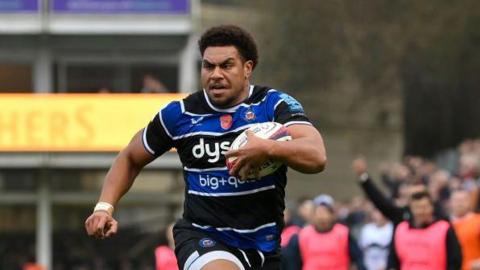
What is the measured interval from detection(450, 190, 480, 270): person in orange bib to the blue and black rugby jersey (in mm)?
6032

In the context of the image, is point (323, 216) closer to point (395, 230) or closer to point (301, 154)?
point (395, 230)

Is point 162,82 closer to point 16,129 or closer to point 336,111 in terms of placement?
point 16,129

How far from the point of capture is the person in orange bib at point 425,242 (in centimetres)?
1330

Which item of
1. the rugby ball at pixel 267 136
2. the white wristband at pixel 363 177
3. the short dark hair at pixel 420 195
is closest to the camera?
the rugby ball at pixel 267 136

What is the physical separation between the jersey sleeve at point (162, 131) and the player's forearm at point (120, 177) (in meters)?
0.15

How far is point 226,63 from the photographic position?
8.24 metres

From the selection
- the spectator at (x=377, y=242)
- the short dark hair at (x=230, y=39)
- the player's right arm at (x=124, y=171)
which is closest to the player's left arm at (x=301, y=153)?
the short dark hair at (x=230, y=39)

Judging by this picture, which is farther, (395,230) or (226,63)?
(395,230)

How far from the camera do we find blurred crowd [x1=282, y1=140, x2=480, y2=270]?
13422 mm

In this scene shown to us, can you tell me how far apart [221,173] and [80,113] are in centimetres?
1887

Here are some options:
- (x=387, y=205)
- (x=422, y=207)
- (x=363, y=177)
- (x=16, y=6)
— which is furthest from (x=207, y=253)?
(x=16, y=6)

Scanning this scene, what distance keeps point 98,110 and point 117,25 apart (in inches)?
68.4

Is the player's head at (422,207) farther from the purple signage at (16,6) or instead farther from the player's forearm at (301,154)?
the purple signage at (16,6)

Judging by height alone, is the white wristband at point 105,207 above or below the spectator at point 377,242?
above
